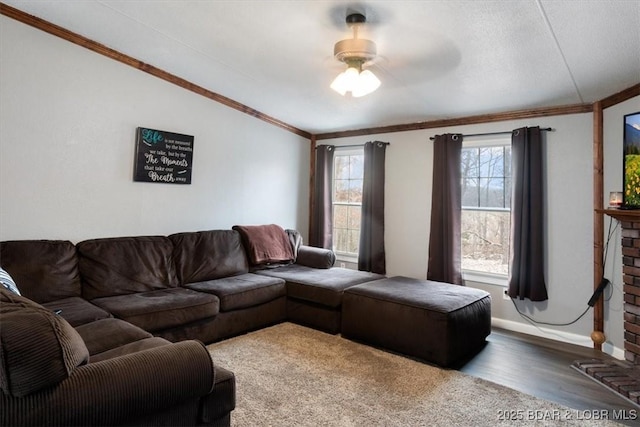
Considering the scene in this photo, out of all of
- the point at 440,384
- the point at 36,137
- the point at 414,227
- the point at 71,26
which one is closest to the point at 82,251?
the point at 36,137

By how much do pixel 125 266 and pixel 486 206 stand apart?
3624mm

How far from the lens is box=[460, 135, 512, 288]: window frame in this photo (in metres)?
3.93

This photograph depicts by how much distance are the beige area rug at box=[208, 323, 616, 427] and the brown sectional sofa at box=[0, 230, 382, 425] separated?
0.49 meters

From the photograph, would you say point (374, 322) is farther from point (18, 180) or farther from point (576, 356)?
point (18, 180)

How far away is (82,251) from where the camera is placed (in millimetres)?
3033

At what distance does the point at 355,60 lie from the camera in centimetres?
269

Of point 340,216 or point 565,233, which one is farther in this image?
point 340,216

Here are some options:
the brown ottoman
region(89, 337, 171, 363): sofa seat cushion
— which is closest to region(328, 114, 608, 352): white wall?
the brown ottoman

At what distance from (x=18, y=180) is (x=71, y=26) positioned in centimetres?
127

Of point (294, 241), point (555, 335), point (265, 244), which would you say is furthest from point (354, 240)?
point (555, 335)

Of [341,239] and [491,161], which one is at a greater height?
[491,161]

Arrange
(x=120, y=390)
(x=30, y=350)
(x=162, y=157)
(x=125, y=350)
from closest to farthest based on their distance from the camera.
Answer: (x=30, y=350)
(x=120, y=390)
(x=125, y=350)
(x=162, y=157)

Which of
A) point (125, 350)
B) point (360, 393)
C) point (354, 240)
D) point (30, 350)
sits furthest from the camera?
point (354, 240)

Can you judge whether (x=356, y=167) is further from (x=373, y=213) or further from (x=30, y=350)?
(x=30, y=350)
